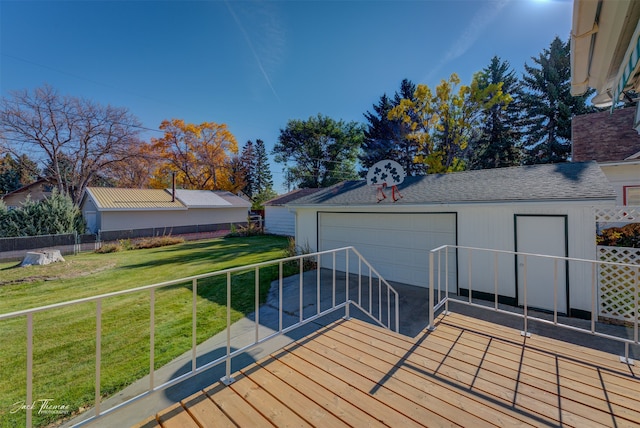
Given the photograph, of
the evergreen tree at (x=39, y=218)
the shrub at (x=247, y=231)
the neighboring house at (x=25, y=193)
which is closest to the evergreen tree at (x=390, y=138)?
the shrub at (x=247, y=231)

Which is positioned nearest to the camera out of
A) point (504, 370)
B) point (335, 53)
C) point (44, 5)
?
point (504, 370)

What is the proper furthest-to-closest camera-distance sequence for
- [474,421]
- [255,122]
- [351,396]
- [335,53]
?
[255,122]
[335,53]
[351,396]
[474,421]

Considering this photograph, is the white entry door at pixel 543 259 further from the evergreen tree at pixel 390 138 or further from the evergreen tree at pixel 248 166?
the evergreen tree at pixel 248 166

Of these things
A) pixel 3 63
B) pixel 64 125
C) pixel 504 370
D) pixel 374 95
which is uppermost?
pixel 374 95

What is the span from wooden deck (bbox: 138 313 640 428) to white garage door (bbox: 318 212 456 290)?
3579mm

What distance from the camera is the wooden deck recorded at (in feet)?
5.83

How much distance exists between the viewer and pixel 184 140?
26.0 metres

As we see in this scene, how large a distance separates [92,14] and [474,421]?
46.9 ft

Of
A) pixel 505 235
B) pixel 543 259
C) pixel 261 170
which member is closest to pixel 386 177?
pixel 505 235

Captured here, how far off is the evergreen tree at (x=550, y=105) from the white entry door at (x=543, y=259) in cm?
1807

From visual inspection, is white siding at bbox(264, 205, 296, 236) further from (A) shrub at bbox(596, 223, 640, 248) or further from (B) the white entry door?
(A) shrub at bbox(596, 223, 640, 248)

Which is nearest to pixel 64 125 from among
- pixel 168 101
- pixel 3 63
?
pixel 3 63

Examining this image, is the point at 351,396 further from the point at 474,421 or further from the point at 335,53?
the point at 335,53

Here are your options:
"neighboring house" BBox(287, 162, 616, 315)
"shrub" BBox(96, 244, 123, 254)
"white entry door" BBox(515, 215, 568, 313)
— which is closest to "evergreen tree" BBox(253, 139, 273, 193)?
"shrub" BBox(96, 244, 123, 254)
